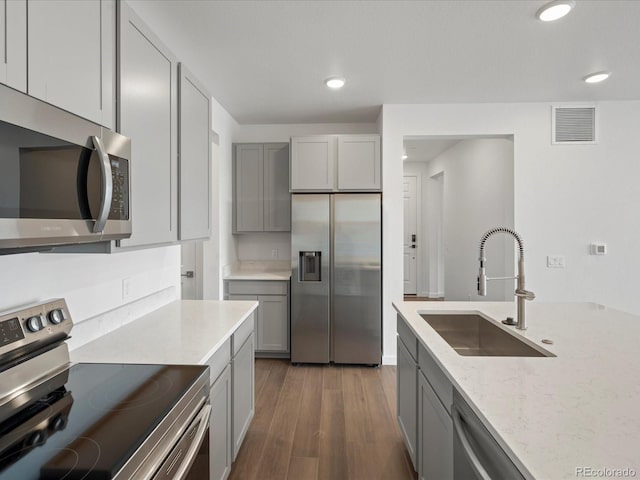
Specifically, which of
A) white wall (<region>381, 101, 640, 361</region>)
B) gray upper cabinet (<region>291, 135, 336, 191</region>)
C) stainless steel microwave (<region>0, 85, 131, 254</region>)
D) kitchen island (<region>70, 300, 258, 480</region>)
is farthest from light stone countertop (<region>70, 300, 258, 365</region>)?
white wall (<region>381, 101, 640, 361</region>)

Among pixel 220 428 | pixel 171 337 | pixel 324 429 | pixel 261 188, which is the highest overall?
pixel 261 188

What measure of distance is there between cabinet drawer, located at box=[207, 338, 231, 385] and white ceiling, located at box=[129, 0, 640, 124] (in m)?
1.87

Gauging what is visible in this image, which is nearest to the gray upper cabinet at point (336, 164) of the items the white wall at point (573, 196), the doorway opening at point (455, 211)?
the doorway opening at point (455, 211)

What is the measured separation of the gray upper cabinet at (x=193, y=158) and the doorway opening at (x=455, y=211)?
217cm

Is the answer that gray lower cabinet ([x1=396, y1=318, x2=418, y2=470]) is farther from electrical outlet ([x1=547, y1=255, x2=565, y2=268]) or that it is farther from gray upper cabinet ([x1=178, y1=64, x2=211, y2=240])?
electrical outlet ([x1=547, y1=255, x2=565, y2=268])

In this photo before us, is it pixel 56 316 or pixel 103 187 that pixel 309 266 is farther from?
pixel 103 187

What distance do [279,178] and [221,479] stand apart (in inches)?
114

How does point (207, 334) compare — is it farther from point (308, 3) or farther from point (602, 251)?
point (602, 251)

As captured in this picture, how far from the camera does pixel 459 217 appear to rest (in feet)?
16.4

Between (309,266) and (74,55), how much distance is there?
2617 millimetres

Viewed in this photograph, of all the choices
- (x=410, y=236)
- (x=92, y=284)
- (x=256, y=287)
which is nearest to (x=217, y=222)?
(x=256, y=287)

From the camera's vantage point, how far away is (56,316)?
1.22m

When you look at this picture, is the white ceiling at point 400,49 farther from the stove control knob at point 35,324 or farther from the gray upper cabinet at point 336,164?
the stove control knob at point 35,324

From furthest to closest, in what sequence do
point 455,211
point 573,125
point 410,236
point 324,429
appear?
point 410,236 < point 455,211 < point 573,125 < point 324,429
